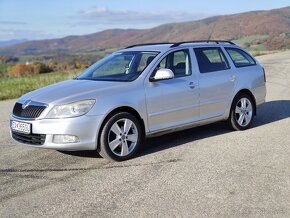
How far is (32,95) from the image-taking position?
6.45m

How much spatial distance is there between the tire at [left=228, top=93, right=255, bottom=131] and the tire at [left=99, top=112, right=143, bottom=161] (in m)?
2.23

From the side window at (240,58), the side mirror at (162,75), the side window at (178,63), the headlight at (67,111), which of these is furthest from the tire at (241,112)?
the headlight at (67,111)

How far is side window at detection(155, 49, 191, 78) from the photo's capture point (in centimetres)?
708

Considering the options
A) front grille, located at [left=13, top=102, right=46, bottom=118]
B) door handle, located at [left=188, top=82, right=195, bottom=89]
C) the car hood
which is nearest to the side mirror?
the car hood

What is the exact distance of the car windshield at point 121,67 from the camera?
6828mm

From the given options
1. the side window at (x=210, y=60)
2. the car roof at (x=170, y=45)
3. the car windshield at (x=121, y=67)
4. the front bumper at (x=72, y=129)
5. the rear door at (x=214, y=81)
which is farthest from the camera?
the side window at (x=210, y=60)

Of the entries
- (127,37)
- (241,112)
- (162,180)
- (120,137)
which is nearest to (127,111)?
(120,137)

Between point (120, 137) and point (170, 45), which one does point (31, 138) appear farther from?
point (170, 45)

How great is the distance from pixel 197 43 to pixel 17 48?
168 metres

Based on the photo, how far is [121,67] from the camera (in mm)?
7258

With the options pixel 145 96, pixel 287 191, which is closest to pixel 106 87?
pixel 145 96

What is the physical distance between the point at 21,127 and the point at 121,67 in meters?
1.91

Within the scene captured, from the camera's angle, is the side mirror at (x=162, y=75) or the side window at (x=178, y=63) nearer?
the side mirror at (x=162, y=75)

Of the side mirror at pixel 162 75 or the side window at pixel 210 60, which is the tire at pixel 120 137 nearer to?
the side mirror at pixel 162 75
